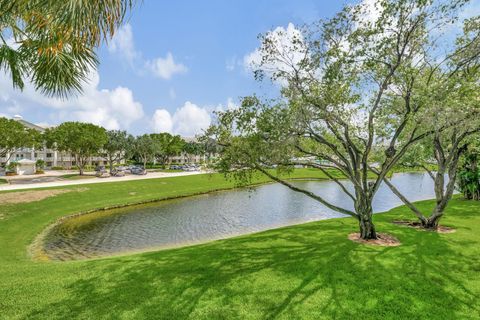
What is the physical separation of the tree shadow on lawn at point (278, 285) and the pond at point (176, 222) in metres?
3.65

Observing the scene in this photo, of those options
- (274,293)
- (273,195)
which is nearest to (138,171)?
(273,195)

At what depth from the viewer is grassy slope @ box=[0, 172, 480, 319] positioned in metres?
6.65

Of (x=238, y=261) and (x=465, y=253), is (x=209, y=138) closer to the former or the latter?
(x=238, y=261)

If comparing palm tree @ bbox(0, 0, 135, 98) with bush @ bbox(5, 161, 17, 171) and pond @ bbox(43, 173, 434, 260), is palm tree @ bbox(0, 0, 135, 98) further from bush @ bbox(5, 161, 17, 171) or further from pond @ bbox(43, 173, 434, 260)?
bush @ bbox(5, 161, 17, 171)

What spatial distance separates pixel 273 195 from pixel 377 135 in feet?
71.6

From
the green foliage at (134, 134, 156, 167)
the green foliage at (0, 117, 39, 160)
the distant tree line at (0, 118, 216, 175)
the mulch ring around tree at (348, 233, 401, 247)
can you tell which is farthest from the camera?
the green foliage at (134, 134, 156, 167)

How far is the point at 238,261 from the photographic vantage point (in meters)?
9.74

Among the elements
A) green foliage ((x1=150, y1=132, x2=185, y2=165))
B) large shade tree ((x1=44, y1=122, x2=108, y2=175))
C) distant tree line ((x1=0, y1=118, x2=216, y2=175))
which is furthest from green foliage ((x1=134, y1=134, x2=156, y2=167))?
large shade tree ((x1=44, y1=122, x2=108, y2=175))

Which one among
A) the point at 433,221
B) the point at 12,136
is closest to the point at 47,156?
the point at 12,136

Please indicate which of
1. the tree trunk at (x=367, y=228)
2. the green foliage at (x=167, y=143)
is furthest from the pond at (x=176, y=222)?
the green foliage at (x=167, y=143)

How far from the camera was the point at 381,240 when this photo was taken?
1184 centimetres

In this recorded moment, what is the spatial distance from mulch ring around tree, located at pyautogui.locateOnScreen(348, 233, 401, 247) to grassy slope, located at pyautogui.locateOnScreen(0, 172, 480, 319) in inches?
15.9

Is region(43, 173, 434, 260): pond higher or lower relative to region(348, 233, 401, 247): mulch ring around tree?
lower

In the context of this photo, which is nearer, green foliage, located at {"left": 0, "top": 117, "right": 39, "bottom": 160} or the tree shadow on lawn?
the tree shadow on lawn
